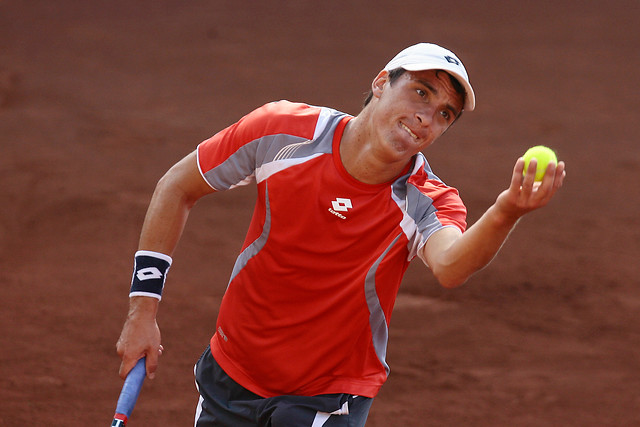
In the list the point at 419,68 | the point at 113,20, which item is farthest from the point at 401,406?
the point at 113,20

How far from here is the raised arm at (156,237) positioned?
2654mm

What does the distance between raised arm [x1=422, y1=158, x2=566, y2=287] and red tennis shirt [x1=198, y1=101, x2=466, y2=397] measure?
6.4 inches

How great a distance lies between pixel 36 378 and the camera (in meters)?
4.71

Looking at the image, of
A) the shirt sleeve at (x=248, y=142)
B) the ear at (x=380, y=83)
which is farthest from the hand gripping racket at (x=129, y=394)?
the ear at (x=380, y=83)

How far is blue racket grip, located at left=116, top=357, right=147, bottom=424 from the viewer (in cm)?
256

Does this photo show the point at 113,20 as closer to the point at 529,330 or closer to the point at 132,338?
the point at 529,330

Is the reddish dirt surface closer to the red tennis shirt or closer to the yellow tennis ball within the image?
the red tennis shirt

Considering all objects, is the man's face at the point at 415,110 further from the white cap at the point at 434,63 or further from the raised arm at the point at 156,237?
the raised arm at the point at 156,237

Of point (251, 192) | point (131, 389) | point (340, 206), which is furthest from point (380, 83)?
point (251, 192)

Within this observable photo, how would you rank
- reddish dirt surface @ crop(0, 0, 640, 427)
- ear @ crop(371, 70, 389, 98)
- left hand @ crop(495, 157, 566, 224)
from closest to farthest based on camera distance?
left hand @ crop(495, 157, 566, 224)
ear @ crop(371, 70, 389, 98)
reddish dirt surface @ crop(0, 0, 640, 427)

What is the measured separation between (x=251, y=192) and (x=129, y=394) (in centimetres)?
391

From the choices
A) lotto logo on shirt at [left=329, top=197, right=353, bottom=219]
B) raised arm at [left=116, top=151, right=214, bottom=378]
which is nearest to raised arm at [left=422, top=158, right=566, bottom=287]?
lotto logo on shirt at [left=329, top=197, right=353, bottom=219]

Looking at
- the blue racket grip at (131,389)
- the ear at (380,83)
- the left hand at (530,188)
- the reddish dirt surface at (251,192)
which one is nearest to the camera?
the left hand at (530,188)

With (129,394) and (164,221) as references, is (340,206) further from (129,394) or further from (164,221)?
(129,394)
